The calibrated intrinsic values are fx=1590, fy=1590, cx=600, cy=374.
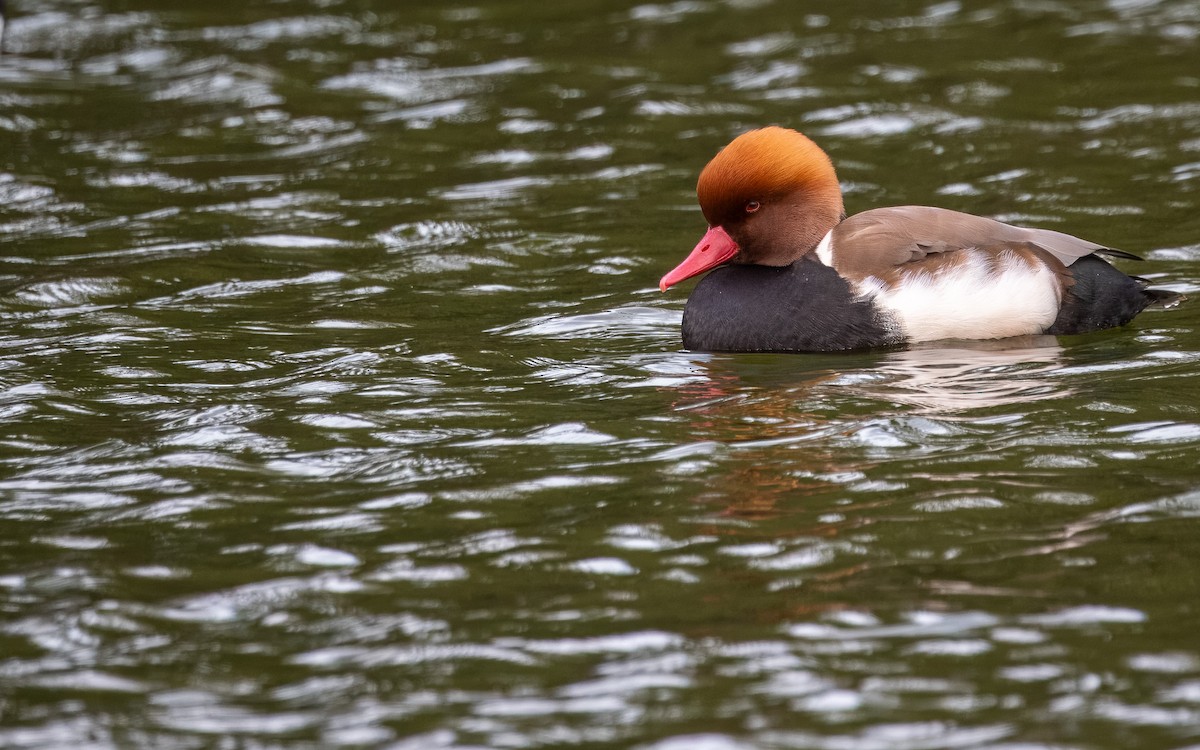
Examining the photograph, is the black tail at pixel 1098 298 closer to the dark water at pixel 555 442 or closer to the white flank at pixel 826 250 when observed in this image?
the dark water at pixel 555 442

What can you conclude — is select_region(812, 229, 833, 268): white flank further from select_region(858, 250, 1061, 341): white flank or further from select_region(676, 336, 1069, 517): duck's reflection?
select_region(676, 336, 1069, 517): duck's reflection

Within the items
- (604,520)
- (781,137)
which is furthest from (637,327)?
(604,520)

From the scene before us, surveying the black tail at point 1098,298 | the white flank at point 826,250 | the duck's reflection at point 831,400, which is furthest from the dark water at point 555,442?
the white flank at point 826,250

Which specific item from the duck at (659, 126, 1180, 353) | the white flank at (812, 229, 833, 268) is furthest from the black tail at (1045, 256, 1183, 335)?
the white flank at (812, 229, 833, 268)

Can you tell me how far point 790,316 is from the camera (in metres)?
7.09

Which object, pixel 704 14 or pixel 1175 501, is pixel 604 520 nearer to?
pixel 1175 501

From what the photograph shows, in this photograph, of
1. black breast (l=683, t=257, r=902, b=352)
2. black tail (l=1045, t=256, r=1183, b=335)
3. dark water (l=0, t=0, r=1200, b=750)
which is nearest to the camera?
dark water (l=0, t=0, r=1200, b=750)

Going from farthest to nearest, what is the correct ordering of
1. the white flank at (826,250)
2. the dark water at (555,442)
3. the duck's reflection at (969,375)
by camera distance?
1. the white flank at (826,250)
2. the duck's reflection at (969,375)
3. the dark water at (555,442)

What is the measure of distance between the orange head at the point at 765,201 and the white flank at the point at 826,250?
1.1 inches

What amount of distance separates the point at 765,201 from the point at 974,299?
104 cm

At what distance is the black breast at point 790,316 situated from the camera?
7.06 meters

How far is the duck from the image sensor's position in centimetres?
708

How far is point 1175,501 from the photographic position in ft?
17.0

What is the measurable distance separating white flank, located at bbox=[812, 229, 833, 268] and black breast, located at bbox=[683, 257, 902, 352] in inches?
1.2
